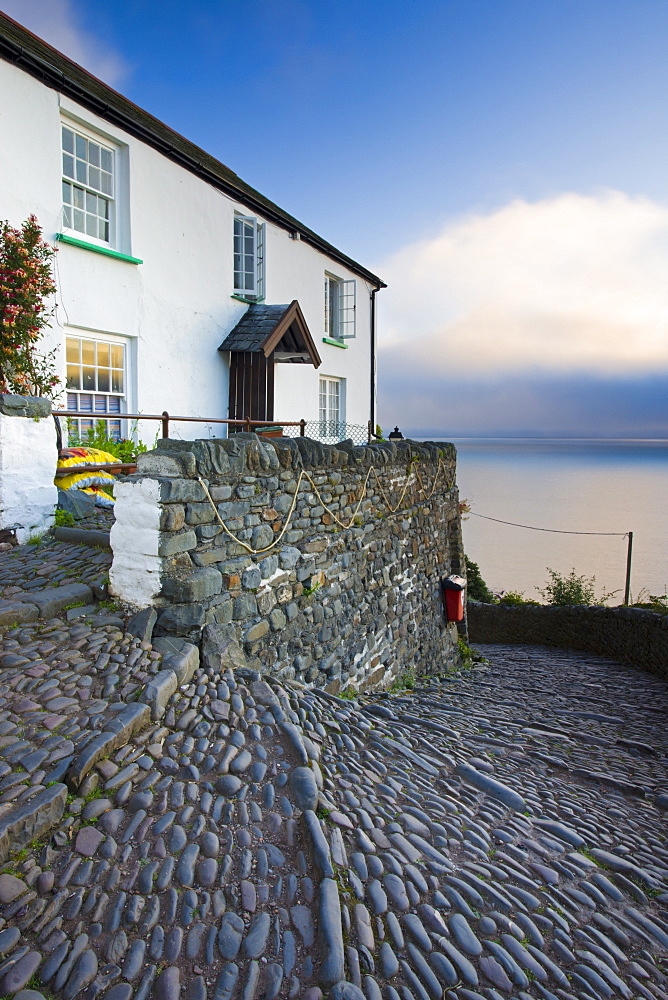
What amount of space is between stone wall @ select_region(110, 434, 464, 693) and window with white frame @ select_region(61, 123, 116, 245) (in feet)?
17.8

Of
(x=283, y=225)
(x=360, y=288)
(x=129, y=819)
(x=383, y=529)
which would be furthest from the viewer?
(x=360, y=288)

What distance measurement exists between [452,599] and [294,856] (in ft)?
24.0

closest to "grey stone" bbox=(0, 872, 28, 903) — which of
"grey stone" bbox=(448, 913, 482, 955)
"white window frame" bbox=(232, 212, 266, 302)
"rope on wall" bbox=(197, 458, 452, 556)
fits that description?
"grey stone" bbox=(448, 913, 482, 955)

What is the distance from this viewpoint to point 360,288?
16.5 m

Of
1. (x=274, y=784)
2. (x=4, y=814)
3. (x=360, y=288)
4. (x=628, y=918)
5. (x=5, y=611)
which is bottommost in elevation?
(x=628, y=918)

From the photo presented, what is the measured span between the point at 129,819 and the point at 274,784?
2.33 feet

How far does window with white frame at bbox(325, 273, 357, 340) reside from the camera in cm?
1569

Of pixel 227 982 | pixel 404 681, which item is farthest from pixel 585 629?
pixel 227 982

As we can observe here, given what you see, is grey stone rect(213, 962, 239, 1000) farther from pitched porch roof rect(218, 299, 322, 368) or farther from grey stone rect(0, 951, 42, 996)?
pitched porch roof rect(218, 299, 322, 368)

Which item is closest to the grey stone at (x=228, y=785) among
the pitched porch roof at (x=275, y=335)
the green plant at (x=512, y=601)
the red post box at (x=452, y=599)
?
the red post box at (x=452, y=599)

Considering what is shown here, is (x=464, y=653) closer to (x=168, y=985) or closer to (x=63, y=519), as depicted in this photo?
(x=63, y=519)

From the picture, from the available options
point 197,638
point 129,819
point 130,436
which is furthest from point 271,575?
point 130,436

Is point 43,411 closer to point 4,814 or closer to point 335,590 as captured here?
point 335,590

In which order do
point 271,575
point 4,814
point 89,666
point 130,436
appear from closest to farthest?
point 4,814
point 89,666
point 271,575
point 130,436
